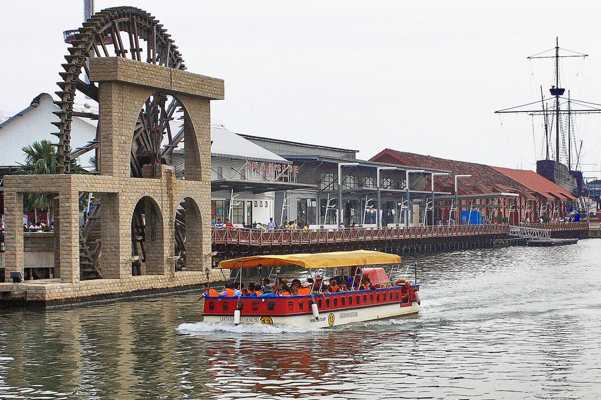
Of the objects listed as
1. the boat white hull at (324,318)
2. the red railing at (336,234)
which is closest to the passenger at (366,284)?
the boat white hull at (324,318)

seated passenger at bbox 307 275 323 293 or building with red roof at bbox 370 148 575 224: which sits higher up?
building with red roof at bbox 370 148 575 224

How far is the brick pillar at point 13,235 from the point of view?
5753 centimetres

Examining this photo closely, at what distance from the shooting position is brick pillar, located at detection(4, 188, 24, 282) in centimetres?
5753

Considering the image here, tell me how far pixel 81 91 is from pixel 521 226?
101 m

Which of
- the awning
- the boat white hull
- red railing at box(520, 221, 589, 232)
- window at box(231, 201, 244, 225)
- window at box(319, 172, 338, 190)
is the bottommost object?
the boat white hull

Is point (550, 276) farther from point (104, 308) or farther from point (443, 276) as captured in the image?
point (104, 308)

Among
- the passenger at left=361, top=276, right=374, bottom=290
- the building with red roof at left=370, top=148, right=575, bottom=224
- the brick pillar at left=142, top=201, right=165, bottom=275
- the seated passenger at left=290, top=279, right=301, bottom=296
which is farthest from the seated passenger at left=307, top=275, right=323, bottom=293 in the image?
the building with red roof at left=370, top=148, right=575, bottom=224

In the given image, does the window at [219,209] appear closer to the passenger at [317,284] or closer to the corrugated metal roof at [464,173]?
the passenger at [317,284]

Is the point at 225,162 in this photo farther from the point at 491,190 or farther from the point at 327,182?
the point at 491,190

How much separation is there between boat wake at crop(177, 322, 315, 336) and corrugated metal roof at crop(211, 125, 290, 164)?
4751 centimetres

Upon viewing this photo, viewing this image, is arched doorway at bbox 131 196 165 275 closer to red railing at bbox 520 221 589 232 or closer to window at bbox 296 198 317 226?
window at bbox 296 198 317 226

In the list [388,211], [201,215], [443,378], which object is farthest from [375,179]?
[443,378]

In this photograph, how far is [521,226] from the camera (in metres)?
156

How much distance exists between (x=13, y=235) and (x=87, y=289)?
15.2 ft
